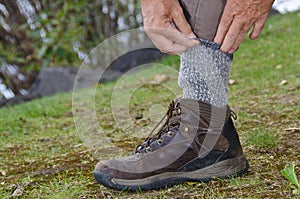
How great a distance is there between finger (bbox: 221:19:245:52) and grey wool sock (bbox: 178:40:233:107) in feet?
0.12

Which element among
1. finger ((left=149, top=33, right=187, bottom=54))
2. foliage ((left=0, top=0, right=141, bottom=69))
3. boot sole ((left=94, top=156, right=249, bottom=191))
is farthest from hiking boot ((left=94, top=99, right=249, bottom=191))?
foliage ((left=0, top=0, right=141, bottom=69))

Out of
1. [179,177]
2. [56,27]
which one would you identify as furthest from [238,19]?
[56,27]

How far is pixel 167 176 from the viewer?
148cm

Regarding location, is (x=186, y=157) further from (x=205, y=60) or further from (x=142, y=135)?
(x=142, y=135)

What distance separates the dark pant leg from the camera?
4.64 feet

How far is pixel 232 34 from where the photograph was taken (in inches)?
55.3

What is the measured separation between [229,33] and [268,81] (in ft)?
7.41

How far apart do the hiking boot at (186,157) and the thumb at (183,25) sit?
22 cm

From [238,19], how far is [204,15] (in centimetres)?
11

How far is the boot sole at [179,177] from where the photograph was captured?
1.47 meters

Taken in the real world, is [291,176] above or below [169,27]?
below

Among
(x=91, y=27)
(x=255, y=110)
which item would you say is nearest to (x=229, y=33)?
(x=255, y=110)

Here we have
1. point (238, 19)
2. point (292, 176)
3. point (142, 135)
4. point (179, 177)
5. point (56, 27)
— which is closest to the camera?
point (292, 176)

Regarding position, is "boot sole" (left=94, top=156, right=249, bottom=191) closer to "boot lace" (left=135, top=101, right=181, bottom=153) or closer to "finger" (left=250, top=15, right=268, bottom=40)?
"boot lace" (left=135, top=101, right=181, bottom=153)
